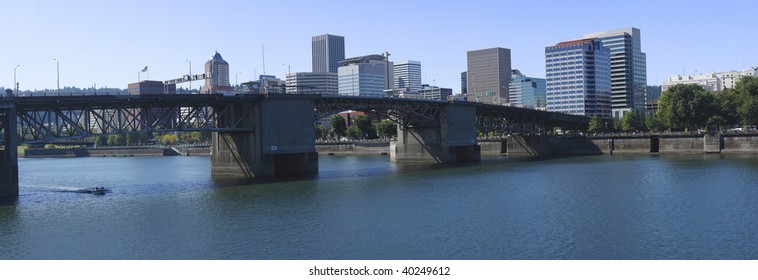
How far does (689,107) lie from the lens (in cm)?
15812

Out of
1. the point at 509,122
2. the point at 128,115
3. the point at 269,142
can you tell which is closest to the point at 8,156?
the point at 128,115

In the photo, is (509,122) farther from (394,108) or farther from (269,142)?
(269,142)

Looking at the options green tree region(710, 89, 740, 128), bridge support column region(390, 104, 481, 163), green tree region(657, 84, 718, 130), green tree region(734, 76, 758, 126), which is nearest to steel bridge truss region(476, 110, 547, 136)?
bridge support column region(390, 104, 481, 163)

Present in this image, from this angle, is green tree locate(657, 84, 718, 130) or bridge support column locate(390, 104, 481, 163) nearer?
bridge support column locate(390, 104, 481, 163)

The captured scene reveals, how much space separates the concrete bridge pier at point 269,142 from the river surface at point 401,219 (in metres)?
8.51

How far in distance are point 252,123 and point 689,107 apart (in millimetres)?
100329

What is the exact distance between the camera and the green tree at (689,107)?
158 meters

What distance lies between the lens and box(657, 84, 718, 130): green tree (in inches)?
6211

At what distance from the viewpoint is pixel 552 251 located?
4506cm

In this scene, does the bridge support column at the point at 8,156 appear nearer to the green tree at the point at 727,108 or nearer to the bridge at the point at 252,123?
the bridge at the point at 252,123

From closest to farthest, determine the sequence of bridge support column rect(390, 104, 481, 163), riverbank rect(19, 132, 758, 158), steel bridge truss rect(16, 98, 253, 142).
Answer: steel bridge truss rect(16, 98, 253, 142)
bridge support column rect(390, 104, 481, 163)
riverbank rect(19, 132, 758, 158)

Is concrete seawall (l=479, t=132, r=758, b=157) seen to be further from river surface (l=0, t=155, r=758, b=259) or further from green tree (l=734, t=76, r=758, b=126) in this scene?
river surface (l=0, t=155, r=758, b=259)

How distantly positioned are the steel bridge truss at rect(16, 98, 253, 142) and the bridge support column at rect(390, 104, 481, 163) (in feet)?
154
